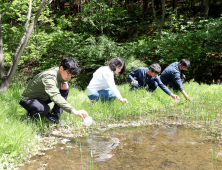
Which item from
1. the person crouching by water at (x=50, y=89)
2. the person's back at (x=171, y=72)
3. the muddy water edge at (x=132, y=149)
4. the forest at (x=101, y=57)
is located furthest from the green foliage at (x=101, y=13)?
the muddy water edge at (x=132, y=149)

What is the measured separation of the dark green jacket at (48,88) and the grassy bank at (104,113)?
1.37 ft

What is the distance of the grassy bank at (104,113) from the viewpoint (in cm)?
222

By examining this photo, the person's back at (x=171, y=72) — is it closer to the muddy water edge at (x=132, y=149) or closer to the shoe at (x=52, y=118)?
the muddy water edge at (x=132, y=149)

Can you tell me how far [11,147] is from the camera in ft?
7.09

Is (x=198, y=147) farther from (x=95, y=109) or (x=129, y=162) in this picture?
(x=95, y=109)

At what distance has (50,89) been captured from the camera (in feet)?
8.50

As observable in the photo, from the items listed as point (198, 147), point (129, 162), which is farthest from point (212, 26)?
point (129, 162)

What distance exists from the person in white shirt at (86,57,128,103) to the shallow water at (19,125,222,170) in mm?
1006

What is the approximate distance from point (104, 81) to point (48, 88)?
1.57m

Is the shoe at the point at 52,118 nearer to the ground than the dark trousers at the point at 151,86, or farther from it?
nearer to the ground

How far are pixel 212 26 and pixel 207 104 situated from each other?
258 inches

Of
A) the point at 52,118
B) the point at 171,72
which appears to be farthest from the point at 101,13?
the point at 52,118

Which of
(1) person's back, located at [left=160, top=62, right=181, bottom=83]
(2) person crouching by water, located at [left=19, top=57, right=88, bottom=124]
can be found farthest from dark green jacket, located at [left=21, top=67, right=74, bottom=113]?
(1) person's back, located at [left=160, top=62, right=181, bottom=83]

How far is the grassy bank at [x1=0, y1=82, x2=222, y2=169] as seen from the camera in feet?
7.27
